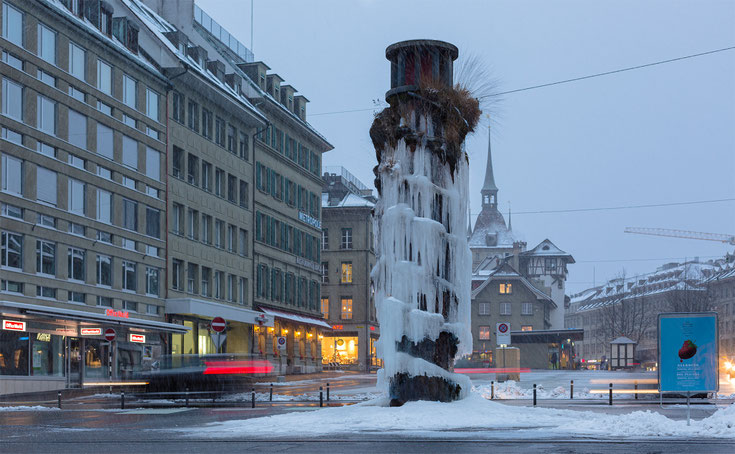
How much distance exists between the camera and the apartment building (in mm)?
38250

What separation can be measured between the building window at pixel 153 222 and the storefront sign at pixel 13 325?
1161 centimetres

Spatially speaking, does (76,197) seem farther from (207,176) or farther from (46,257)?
(207,176)

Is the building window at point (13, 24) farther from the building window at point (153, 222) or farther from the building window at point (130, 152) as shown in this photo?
the building window at point (153, 222)

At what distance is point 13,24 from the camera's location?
3825 cm

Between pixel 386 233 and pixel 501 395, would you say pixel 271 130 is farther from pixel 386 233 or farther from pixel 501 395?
pixel 386 233

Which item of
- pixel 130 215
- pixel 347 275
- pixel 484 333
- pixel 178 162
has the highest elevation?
pixel 178 162

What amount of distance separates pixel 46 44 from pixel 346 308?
5076 cm

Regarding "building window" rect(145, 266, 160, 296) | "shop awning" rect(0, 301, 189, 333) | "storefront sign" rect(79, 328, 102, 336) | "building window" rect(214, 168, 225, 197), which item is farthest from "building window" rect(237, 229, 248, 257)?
"storefront sign" rect(79, 328, 102, 336)

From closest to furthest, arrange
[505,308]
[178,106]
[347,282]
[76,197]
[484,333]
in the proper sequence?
[76,197] < [178,106] < [347,282] < [484,333] < [505,308]

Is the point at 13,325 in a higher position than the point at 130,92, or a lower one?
lower

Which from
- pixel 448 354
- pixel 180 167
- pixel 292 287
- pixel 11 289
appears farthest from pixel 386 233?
pixel 292 287

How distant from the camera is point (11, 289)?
1486 inches

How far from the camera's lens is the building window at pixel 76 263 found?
41906 mm

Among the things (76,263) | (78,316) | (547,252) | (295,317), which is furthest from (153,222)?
(547,252)
